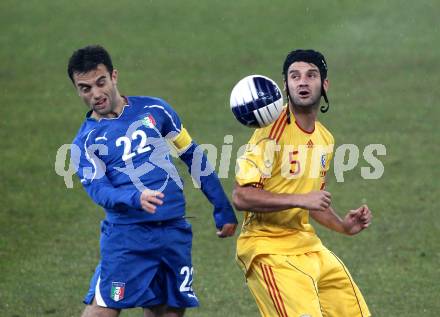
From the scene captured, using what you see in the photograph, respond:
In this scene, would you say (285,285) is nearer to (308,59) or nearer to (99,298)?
(99,298)

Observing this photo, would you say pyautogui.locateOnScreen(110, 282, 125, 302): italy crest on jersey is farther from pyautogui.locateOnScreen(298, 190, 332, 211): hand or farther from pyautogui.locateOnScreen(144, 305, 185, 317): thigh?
pyautogui.locateOnScreen(298, 190, 332, 211): hand

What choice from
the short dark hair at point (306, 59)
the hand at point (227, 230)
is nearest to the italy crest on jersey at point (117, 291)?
the hand at point (227, 230)

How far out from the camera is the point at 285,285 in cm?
799

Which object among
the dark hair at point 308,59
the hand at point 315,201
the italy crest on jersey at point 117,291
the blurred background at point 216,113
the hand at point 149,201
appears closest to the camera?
the hand at point 149,201

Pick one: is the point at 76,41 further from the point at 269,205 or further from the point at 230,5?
the point at 269,205

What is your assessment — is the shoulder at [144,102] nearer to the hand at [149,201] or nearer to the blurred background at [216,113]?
the hand at [149,201]

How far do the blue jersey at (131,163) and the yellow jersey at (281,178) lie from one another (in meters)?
0.22

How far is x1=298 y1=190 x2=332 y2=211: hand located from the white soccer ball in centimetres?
61

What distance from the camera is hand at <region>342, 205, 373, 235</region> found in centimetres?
845

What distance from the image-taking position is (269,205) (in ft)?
26.0

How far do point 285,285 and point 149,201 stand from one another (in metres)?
1.13

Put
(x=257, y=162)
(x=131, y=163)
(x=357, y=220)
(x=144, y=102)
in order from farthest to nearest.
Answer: (x=357, y=220), (x=144, y=102), (x=131, y=163), (x=257, y=162)

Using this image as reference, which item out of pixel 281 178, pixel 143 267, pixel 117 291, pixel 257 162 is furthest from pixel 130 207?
pixel 281 178

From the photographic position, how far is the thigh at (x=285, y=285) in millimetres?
7918
